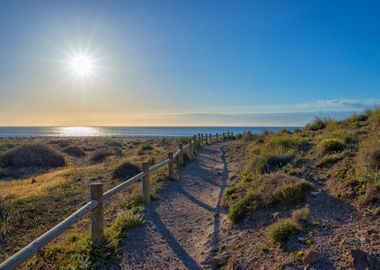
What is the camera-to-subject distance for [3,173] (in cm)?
1744

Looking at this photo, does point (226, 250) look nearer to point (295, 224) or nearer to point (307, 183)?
point (295, 224)

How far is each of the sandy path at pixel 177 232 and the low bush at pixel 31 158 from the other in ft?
43.4

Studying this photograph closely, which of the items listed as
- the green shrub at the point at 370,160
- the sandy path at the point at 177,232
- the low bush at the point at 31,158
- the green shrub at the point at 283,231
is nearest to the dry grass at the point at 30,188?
the sandy path at the point at 177,232

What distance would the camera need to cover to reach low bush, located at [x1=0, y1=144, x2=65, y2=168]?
20106 mm

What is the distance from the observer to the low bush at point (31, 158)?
2011cm

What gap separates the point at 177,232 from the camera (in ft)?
23.0

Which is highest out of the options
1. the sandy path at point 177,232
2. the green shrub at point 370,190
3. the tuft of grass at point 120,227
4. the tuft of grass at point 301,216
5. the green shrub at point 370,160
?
the green shrub at point 370,160

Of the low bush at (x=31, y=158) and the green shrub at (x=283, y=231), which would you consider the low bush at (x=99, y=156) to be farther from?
the green shrub at (x=283, y=231)

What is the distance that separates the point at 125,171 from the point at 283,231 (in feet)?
34.1

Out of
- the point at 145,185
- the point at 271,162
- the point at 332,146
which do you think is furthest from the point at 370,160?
the point at 145,185

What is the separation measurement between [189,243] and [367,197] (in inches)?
139

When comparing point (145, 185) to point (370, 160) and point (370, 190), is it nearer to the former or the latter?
point (370, 190)

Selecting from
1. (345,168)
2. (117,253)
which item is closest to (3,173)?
(117,253)

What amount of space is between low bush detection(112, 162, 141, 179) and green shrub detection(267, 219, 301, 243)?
9786 mm
